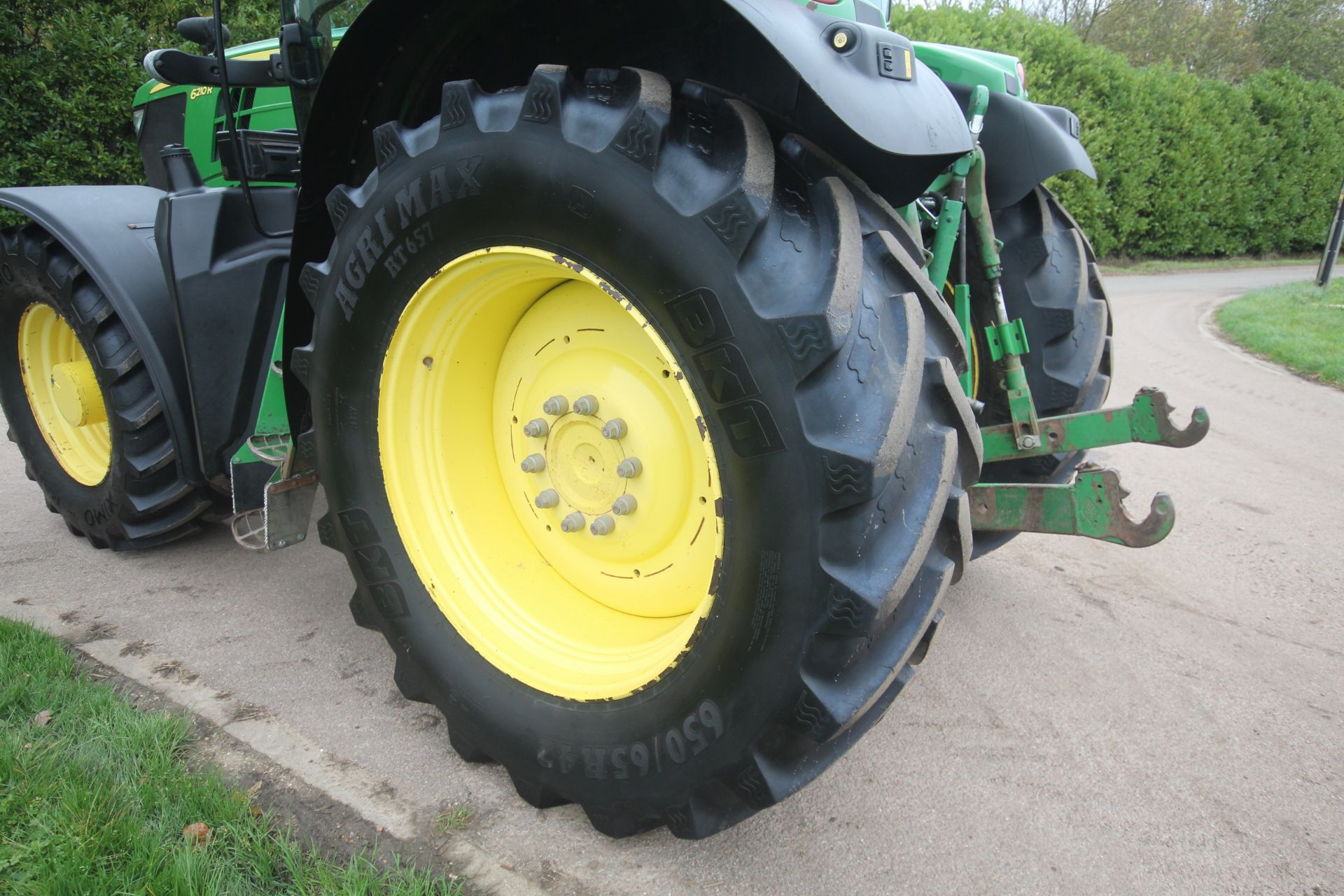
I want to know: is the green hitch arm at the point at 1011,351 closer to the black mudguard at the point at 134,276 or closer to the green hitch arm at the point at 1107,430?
the green hitch arm at the point at 1107,430

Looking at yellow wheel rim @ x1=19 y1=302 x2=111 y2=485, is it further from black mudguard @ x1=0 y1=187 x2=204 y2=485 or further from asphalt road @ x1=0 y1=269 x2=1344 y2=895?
black mudguard @ x1=0 y1=187 x2=204 y2=485

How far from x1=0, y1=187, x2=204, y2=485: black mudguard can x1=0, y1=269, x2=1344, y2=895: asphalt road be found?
63 cm

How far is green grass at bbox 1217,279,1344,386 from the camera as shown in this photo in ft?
23.7

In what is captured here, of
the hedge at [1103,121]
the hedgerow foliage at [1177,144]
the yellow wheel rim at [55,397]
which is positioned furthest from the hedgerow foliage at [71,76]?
the hedgerow foliage at [1177,144]

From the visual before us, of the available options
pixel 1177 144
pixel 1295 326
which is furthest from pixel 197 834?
pixel 1177 144

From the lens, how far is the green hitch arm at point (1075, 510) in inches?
78.4

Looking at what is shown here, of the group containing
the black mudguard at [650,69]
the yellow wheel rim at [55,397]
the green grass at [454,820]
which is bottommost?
the green grass at [454,820]

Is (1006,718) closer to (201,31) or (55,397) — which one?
(201,31)

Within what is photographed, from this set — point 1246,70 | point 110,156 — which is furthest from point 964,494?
point 1246,70

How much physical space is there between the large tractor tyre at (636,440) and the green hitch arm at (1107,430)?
871 mm

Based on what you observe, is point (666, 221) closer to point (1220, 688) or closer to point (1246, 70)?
point (1220, 688)

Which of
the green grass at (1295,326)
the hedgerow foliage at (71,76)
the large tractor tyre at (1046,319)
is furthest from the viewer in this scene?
the green grass at (1295,326)

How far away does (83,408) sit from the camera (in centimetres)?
307

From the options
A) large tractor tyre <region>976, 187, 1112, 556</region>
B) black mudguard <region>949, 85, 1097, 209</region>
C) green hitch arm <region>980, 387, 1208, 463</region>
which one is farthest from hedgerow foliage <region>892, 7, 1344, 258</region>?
green hitch arm <region>980, 387, 1208, 463</region>
